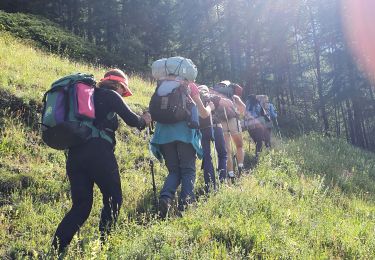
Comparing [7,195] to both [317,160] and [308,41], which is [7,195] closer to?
[317,160]

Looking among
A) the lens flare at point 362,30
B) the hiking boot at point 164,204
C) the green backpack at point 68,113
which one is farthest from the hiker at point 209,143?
the lens flare at point 362,30

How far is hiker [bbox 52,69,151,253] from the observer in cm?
405

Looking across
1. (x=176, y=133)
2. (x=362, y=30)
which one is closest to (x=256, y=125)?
(x=176, y=133)

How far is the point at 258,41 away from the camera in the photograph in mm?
33250

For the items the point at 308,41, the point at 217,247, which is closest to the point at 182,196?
the point at 217,247

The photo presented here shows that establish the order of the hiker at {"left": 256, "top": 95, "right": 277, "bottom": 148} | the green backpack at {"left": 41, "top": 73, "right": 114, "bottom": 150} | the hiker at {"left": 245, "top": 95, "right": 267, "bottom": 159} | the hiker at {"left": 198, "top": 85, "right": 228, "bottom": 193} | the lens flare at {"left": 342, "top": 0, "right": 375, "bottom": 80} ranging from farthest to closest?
the lens flare at {"left": 342, "top": 0, "right": 375, "bottom": 80} < the hiker at {"left": 256, "top": 95, "right": 277, "bottom": 148} < the hiker at {"left": 245, "top": 95, "right": 267, "bottom": 159} < the hiker at {"left": 198, "top": 85, "right": 228, "bottom": 193} < the green backpack at {"left": 41, "top": 73, "right": 114, "bottom": 150}

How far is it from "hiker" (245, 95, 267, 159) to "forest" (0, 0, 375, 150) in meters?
16.2

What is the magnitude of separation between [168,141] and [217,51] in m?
30.5

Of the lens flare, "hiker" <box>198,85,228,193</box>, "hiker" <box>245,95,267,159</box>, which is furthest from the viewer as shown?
the lens flare

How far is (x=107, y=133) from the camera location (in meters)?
4.32

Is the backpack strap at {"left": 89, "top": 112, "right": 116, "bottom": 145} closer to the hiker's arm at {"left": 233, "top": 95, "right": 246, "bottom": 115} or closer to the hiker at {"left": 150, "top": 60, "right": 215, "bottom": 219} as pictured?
the hiker at {"left": 150, "top": 60, "right": 215, "bottom": 219}

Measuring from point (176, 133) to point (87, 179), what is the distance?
1398 millimetres

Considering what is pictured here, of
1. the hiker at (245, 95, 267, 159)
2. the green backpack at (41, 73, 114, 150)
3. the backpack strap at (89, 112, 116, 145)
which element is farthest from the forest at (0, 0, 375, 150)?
the green backpack at (41, 73, 114, 150)

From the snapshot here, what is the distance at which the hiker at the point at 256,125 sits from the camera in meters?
10.6
